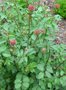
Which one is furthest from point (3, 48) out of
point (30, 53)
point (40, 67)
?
point (40, 67)

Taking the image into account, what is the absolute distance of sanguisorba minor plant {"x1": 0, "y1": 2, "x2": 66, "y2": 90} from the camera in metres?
2.74

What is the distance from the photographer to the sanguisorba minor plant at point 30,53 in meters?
2.74

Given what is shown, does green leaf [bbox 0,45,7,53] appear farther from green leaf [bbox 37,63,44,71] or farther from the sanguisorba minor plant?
green leaf [bbox 37,63,44,71]

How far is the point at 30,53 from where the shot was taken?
270 centimetres

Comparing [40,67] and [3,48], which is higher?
[3,48]

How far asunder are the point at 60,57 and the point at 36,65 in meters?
0.29

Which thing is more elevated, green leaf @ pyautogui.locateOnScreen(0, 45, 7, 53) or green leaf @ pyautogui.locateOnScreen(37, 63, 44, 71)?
green leaf @ pyautogui.locateOnScreen(0, 45, 7, 53)

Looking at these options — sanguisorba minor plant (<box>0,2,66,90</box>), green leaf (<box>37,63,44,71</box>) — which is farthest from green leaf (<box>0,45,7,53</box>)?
green leaf (<box>37,63,44,71</box>)

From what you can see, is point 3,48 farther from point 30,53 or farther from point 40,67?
point 40,67

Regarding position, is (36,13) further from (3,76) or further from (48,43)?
(3,76)

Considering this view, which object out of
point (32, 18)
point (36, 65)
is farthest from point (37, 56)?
point (32, 18)

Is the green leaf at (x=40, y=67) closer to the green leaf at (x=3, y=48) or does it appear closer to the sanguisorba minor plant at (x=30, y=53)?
the sanguisorba minor plant at (x=30, y=53)

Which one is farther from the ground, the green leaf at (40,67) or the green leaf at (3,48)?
the green leaf at (3,48)

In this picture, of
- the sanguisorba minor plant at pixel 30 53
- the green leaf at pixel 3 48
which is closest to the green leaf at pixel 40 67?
the sanguisorba minor plant at pixel 30 53
